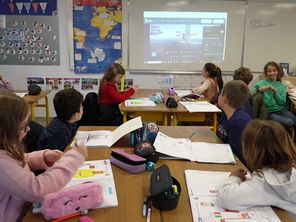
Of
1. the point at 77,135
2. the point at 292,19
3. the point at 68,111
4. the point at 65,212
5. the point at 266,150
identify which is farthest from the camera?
the point at 292,19

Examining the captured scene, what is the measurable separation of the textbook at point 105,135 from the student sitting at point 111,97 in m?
1.23

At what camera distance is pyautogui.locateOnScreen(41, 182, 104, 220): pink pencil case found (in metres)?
1.10

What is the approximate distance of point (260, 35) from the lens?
4.83m

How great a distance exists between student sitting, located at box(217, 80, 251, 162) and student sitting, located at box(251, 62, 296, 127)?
1.79 m

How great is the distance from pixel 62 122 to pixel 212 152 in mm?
938

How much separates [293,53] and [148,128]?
384 centimetres

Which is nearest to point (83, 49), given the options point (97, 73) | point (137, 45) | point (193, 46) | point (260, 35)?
point (97, 73)

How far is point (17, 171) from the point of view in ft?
3.47

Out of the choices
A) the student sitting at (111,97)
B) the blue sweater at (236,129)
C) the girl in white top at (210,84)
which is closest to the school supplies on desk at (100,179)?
the blue sweater at (236,129)

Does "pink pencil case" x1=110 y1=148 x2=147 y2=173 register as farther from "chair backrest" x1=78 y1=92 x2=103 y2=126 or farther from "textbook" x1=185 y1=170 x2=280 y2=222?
"chair backrest" x1=78 y1=92 x2=103 y2=126

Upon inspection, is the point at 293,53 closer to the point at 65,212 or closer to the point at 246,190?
the point at 246,190

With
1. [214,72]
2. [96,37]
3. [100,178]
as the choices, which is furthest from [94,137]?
[96,37]

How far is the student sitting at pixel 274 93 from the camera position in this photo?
12.4 ft

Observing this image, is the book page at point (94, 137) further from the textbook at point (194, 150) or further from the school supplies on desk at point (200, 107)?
the school supplies on desk at point (200, 107)
